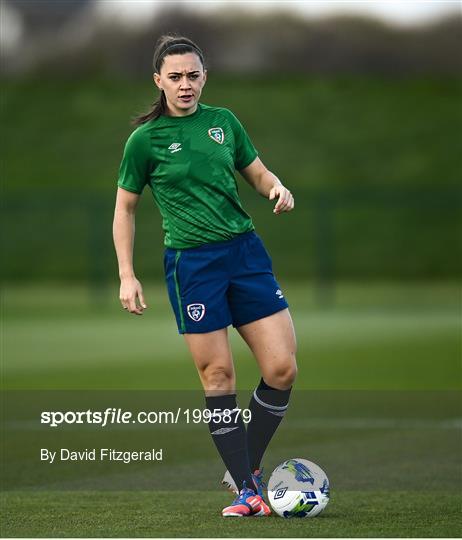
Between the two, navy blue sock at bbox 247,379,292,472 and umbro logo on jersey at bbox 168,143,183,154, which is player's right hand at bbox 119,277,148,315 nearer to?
umbro logo on jersey at bbox 168,143,183,154

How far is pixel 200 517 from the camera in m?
6.79

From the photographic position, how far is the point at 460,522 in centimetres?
660

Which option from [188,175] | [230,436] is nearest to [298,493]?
[230,436]

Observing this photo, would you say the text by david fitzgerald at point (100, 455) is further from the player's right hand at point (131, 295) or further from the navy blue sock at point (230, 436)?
the player's right hand at point (131, 295)

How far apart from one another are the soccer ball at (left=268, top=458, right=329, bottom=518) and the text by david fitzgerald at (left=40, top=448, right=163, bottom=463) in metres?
2.33

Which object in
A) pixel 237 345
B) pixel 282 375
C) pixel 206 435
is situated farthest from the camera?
pixel 237 345

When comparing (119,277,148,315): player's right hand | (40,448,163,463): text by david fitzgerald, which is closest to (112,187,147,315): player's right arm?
(119,277,148,315): player's right hand

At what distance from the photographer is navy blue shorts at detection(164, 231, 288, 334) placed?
6863mm

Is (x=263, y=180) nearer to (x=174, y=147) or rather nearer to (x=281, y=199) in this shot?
(x=281, y=199)

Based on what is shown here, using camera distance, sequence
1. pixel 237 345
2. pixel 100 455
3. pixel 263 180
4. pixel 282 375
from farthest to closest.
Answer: pixel 237 345 < pixel 100 455 < pixel 263 180 < pixel 282 375

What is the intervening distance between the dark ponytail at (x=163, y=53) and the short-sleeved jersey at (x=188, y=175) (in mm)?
64

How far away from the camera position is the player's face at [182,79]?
686cm

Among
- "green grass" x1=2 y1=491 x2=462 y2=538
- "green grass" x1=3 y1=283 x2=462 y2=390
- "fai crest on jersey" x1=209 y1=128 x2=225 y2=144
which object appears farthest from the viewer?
"green grass" x1=3 y1=283 x2=462 y2=390

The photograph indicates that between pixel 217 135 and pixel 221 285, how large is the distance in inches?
31.3
